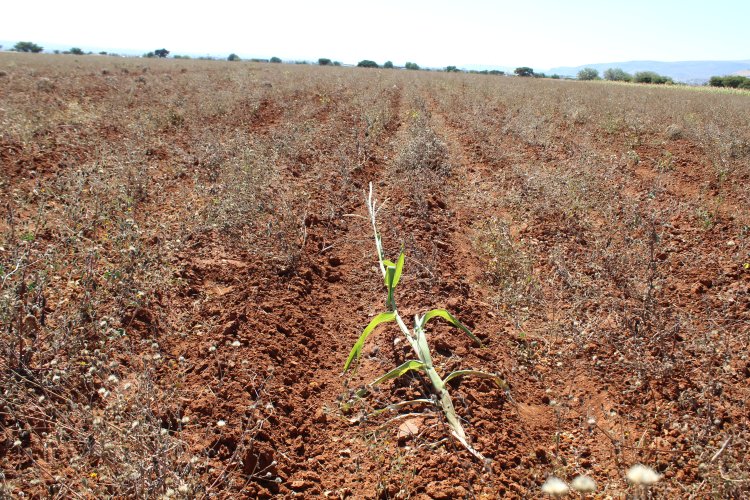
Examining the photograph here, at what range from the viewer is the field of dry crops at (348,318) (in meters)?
2.31

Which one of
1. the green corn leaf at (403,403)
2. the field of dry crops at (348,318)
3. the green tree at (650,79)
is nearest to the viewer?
the field of dry crops at (348,318)

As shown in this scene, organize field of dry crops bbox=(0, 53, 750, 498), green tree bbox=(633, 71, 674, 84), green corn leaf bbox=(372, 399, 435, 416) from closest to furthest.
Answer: field of dry crops bbox=(0, 53, 750, 498)
green corn leaf bbox=(372, 399, 435, 416)
green tree bbox=(633, 71, 674, 84)

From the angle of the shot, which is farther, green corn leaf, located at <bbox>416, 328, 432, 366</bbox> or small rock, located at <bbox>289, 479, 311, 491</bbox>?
green corn leaf, located at <bbox>416, 328, 432, 366</bbox>

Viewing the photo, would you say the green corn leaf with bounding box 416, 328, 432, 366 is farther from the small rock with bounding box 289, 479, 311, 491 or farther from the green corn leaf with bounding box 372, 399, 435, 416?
the small rock with bounding box 289, 479, 311, 491

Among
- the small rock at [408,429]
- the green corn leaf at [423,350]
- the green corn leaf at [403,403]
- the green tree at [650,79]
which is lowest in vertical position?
the small rock at [408,429]

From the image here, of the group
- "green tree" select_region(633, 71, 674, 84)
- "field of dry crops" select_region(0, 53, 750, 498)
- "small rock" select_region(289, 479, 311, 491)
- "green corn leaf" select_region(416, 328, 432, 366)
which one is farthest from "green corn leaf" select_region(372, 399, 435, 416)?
"green tree" select_region(633, 71, 674, 84)

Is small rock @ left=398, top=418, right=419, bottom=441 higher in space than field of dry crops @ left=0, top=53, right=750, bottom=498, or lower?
lower

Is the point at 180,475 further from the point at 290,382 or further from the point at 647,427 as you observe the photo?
the point at 647,427

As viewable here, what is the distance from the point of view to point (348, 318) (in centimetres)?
Answer: 383

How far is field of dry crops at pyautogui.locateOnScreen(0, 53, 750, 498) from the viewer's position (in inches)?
91.0

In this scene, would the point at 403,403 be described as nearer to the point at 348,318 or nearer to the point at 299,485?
the point at 299,485

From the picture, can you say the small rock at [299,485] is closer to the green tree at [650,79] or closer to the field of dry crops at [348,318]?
the field of dry crops at [348,318]

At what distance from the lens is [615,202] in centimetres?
597

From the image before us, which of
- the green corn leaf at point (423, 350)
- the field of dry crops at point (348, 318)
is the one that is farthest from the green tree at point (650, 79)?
the green corn leaf at point (423, 350)
